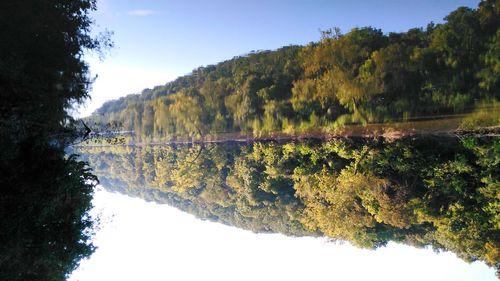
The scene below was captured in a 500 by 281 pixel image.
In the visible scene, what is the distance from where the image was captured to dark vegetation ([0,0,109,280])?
39.8 ft

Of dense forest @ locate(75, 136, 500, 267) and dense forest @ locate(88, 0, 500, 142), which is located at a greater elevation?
dense forest @ locate(88, 0, 500, 142)

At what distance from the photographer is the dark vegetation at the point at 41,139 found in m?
12.1

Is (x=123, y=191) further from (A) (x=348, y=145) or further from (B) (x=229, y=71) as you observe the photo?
(A) (x=348, y=145)

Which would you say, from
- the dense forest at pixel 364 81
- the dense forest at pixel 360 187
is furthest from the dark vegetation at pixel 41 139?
the dense forest at pixel 360 187

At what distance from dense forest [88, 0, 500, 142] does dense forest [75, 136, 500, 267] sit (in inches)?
89.6

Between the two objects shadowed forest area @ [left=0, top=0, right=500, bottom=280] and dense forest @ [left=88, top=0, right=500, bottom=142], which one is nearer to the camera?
shadowed forest area @ [left=0, top=0, right=500, bottom=280]

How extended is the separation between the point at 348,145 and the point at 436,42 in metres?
9.81

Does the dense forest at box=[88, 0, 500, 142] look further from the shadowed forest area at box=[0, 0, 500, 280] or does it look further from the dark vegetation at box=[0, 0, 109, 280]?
the dark vegetation at box=[0, 0, 109, 280]

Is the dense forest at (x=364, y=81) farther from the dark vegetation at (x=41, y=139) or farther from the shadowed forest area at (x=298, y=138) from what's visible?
the dark vegetation at (x=41, y=139)

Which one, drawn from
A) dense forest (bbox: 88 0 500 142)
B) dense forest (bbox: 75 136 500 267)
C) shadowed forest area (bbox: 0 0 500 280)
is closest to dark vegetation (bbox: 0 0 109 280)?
shadowed forest area (bbox: 0 0 500 280)

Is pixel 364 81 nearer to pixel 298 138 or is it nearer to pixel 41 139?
pixel 298 138

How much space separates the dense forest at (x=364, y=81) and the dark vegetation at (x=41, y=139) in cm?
488

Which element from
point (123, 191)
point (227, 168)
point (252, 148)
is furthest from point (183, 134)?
point (123, 191)

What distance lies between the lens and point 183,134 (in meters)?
55.6
